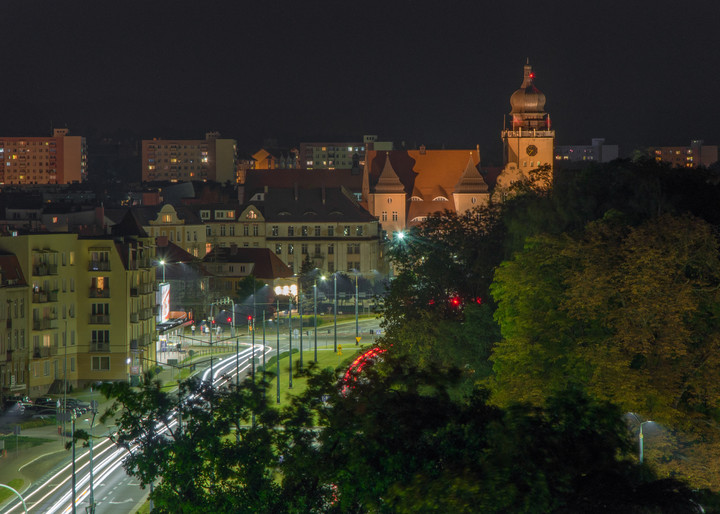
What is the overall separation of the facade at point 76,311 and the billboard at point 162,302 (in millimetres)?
6070

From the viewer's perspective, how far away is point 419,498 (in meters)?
22.0

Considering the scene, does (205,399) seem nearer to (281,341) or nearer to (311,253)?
(281,341)

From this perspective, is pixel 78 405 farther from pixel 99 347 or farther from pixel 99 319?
pixel 99 319

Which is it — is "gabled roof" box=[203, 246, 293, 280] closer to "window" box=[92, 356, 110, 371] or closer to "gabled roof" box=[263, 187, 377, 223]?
"gabled roof" box=[263, 187, 377, 223]

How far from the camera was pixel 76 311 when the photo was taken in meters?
65.5

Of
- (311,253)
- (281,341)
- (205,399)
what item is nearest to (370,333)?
(281,341)

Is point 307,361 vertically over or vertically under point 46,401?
over

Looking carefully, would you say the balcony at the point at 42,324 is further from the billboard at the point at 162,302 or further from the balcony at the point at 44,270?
the billboard at the point at 162,302

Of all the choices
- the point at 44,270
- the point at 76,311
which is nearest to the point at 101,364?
the point at 76,311

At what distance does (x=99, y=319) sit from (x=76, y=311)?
123 centimetres

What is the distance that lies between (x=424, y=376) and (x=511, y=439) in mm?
3558

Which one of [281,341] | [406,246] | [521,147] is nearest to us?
[406,246]

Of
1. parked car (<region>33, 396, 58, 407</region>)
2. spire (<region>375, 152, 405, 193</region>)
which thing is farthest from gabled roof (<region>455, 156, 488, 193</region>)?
parked car (<region>33, 396, 58, 407</region>)

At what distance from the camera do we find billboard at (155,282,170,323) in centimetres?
7494
